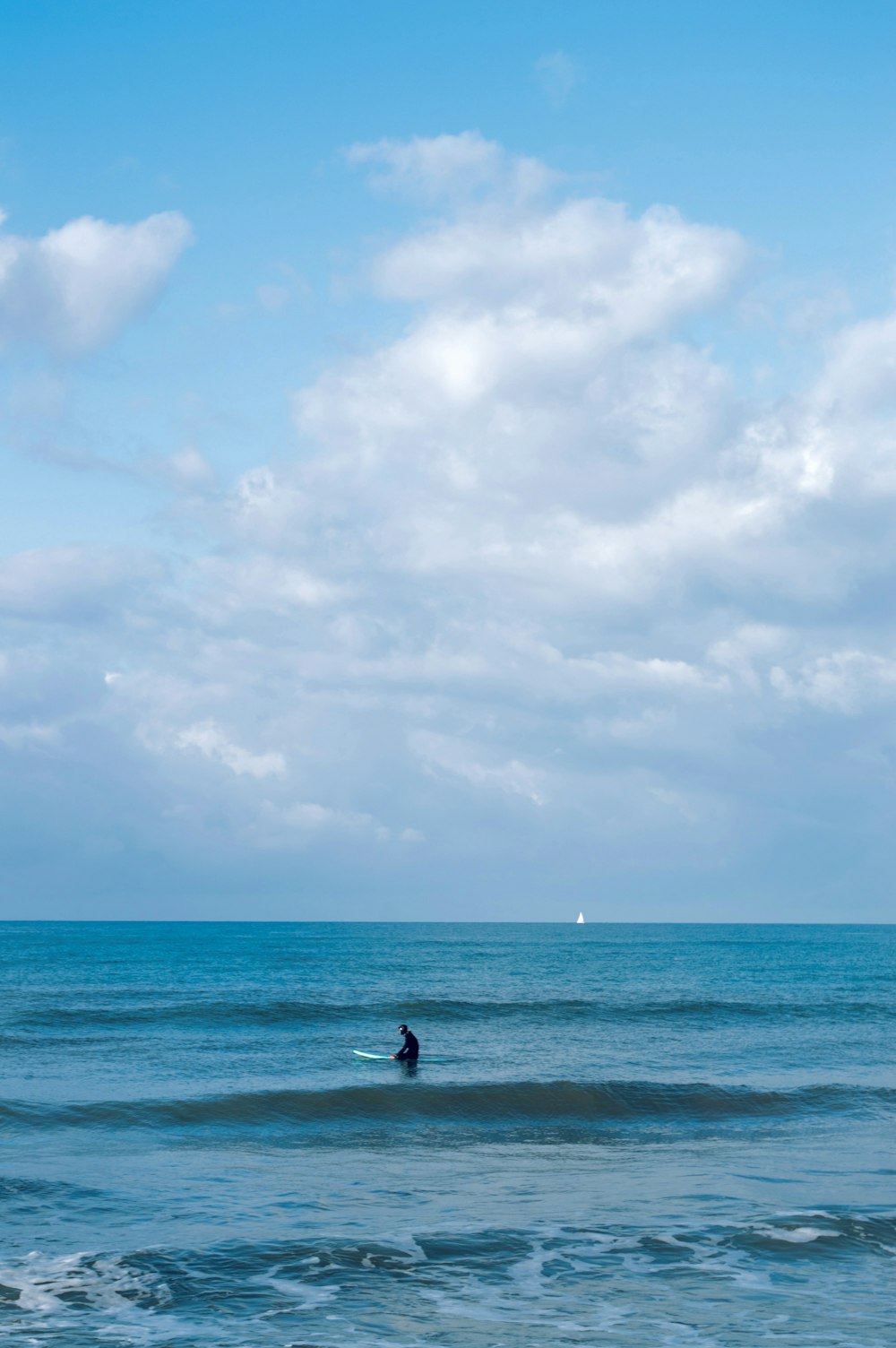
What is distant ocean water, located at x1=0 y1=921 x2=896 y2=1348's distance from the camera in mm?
14195

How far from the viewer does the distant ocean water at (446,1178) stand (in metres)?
14.2

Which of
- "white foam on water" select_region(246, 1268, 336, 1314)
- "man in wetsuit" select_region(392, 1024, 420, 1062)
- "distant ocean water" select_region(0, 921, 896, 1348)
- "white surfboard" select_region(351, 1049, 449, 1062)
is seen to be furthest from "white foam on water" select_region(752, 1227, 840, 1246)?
"white surfboard" select_region(351, 1049, 449, 1062)

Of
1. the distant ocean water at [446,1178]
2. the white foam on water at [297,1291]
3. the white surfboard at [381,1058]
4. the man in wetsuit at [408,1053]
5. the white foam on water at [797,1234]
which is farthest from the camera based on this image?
the white surfboard at [381,1058]

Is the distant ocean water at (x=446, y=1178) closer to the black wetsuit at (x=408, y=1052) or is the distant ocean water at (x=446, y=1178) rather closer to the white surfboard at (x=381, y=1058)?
the white surfboard at (x=381, y=1058)

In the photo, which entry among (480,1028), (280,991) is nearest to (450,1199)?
(480,1028)

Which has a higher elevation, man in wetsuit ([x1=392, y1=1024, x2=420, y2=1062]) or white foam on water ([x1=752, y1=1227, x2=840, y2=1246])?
white foam on water ([x1=752, y1=1227, x2=840, y2=1246])

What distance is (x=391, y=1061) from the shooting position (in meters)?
36.3

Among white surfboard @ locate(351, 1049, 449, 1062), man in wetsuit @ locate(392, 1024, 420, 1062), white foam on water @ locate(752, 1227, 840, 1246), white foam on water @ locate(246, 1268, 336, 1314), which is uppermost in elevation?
white foam on water @ locate(752, 1227, 840, 1246)

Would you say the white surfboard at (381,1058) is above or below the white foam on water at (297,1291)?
below

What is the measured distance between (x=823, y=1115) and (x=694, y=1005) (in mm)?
27084

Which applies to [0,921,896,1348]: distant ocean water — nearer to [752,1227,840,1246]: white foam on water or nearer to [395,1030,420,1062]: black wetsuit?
[752,1227,840,1246]: white foam on water

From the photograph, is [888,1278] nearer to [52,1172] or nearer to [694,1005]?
[52,1172]

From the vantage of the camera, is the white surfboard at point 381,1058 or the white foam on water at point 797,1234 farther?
the white surfboard at point 381,1058

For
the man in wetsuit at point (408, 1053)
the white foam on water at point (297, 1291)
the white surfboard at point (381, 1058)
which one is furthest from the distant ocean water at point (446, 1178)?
the man in wetsuit at point (408, 1053)
